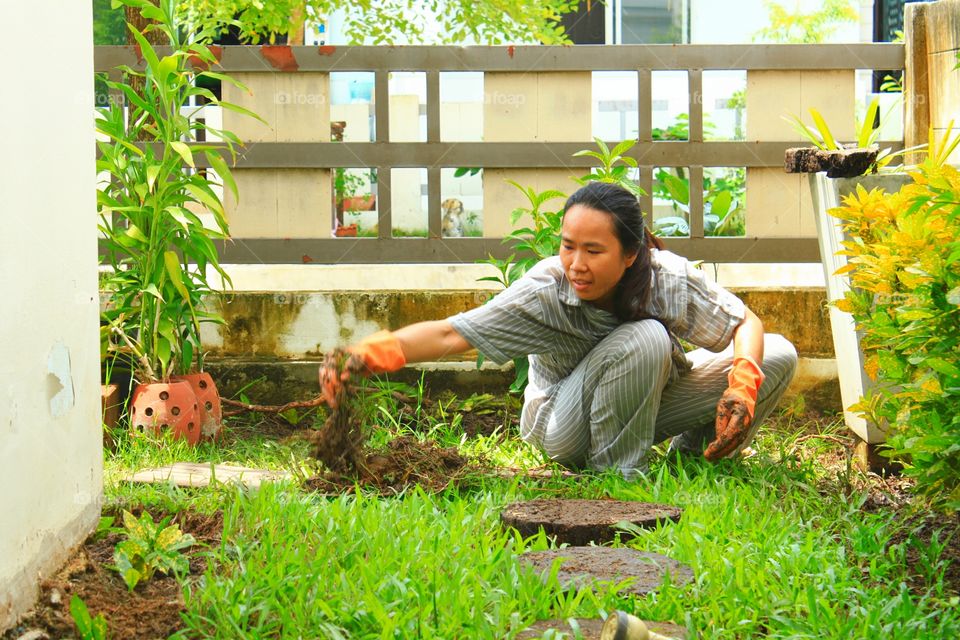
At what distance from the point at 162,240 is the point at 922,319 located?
282cm

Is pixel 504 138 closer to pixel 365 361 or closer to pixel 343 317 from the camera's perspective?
pixel 343 317

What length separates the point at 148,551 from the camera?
2469 mm

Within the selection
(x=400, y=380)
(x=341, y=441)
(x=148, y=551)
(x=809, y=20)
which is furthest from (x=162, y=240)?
(x=809, y=20)

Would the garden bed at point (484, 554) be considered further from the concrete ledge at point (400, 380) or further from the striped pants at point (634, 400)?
the concrete ledge at point (400, 380)

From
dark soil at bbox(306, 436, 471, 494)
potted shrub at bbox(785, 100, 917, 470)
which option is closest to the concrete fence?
potted shrub at bbox(785, 100, 917, 470)

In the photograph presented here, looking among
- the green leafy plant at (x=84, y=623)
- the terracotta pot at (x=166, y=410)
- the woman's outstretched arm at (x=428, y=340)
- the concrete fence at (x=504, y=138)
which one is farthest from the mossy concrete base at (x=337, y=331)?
the green leafy plant at (x=84, y=623)

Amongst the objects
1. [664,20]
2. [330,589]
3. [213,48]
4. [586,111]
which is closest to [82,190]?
[330,589]

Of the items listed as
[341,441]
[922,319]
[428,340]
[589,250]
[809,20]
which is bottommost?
[341,441]

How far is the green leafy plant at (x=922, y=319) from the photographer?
2.51 metres

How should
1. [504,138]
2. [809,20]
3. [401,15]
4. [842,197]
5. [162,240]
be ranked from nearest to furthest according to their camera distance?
[842,197], [162,240], [504,138], [401,15], [809,20]

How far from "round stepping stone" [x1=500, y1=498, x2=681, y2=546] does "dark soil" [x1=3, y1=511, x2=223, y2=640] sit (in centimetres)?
81

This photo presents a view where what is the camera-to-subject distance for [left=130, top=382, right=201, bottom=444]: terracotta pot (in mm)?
4074

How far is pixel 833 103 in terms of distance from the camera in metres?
5.21

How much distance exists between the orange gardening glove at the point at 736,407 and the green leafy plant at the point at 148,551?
5.59 feet
